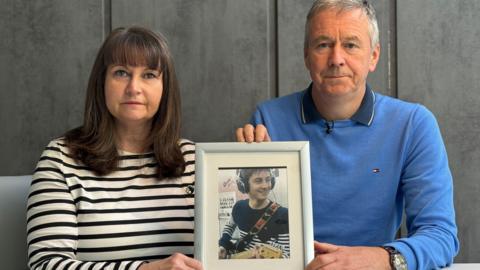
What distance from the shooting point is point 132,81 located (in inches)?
67.7

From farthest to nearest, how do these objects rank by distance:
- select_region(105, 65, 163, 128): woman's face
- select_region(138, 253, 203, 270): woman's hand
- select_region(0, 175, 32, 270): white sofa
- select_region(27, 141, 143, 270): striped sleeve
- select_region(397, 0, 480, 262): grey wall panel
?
select_region(397, 0, 480, 262): grey wall panel
select_region(0, 175, 32, 270): white sofa
select_region(105, 65, 163, 128): woman's face
select_region(27, 141, 143, 270): striped sleeve
select_region(138, 253, 203, 270): woman's hand

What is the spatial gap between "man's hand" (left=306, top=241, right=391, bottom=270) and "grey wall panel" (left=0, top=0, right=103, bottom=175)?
139 centimetres

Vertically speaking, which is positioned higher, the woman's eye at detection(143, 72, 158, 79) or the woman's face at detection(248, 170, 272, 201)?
the woman's eye at detection(143, 72, 158, 79)

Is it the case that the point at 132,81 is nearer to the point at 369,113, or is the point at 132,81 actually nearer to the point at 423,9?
the point at 369,113

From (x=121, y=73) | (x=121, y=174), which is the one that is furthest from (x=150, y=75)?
(x=121, y=174)

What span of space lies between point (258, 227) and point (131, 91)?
0.58 metres

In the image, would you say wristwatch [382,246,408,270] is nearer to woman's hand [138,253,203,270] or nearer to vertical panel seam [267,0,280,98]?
woman's hand [138,253,203,270]

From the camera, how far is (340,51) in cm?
180

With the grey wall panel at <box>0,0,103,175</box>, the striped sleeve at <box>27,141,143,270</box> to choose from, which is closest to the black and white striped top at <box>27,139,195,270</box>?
the striped sleeve at <box>27,141,143,270</box>

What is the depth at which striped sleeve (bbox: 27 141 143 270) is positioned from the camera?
5.08 feet

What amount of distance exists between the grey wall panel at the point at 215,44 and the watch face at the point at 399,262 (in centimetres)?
108

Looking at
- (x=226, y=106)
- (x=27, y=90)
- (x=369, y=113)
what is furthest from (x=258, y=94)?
(x=27, y=90)

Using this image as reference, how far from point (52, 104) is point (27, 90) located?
0.40 feet

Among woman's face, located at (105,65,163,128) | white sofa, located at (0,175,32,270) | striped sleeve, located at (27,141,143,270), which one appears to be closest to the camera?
striped sleeve, located at (27,141,143,270)
